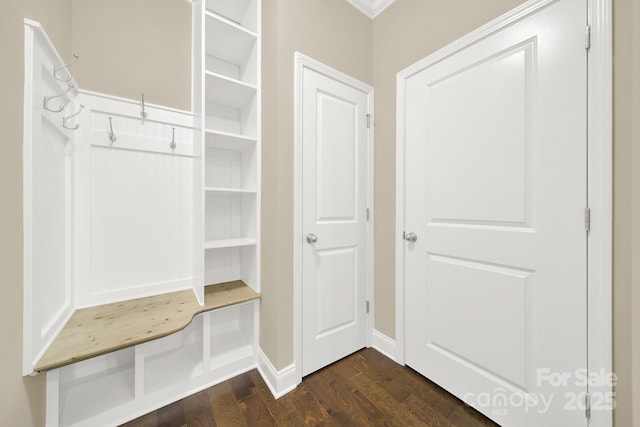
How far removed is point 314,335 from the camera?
163cm

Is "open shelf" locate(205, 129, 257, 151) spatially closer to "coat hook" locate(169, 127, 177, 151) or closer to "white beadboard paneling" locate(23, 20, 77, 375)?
"coat hook" locate(169, 127, 177, 151)

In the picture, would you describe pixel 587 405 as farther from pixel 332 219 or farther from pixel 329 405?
pixel 332 219

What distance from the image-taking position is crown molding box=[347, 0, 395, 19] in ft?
5.97

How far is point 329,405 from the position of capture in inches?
53.8

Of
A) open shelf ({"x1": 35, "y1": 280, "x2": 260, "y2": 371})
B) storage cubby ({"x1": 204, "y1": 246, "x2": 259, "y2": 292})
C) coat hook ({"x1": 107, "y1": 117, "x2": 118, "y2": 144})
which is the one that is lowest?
open shelf ({"x1": 35, "y1": 280, "x2": 260, "y2": 371})

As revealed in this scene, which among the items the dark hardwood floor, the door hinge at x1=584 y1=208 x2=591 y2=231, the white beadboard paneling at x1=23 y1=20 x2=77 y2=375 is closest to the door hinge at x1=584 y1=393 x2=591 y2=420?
the dark hardwood floor

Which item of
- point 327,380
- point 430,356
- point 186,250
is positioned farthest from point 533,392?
point 186,250

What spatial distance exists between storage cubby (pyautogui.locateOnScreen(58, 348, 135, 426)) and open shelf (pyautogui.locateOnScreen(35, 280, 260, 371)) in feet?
1.08

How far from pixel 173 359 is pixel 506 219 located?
2.22m

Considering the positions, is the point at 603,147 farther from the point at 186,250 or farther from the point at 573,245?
the point at 186,250

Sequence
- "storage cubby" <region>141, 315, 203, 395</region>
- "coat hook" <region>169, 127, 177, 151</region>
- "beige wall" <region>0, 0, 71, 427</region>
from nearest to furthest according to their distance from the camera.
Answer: "beige wall" <region>0, 0, 71, 427</region>
"storage cubby" <region>141, 315, 203, 395</region>
"coat hook" <region>169, 127, 177, 151</region>

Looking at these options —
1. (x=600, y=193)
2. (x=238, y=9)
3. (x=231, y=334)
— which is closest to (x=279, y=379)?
(x=231, y=334)

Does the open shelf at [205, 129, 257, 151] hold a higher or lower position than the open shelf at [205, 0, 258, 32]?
lower
